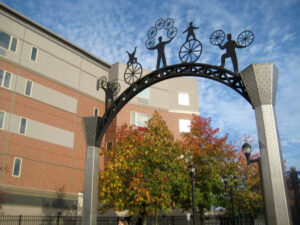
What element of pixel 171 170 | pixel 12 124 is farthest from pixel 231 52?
pixel 12 124

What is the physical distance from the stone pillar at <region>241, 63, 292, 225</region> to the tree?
12105 mm

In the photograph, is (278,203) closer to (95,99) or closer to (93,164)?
(93,164)

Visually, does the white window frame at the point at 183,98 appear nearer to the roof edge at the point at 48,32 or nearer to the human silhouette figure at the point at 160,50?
the roof edge at the point at 48,32

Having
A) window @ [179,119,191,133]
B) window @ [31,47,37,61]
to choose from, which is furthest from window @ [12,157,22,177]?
window @ [179,119,191,133]

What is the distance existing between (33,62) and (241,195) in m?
22.7

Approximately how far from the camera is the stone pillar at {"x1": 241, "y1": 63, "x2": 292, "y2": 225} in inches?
303

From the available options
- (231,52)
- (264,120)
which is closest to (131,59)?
(231,52)

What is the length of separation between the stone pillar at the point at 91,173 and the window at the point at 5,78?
16.4m

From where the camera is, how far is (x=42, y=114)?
28219 mm

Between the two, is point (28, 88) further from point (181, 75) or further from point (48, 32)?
point (181, 75)

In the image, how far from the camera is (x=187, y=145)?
26.0 metres

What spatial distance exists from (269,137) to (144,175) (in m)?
13.1

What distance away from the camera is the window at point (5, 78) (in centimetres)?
2539

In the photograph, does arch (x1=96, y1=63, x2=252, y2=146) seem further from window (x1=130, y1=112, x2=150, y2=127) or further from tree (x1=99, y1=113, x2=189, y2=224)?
window (x1=130, y1=112, x2=150, y2=127)
